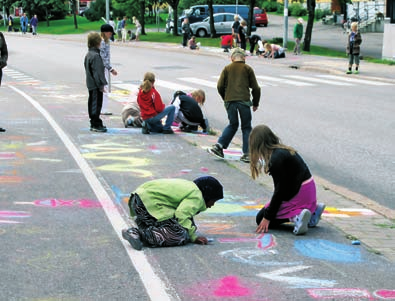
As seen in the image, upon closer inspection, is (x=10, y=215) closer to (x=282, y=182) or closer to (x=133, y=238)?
(x=133, y=238)

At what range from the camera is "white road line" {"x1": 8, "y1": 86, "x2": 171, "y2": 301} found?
5.19 metres

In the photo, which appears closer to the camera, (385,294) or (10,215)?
(385,294)

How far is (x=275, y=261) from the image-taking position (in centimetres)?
587

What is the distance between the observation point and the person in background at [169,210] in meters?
6.09

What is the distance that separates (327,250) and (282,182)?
0.80 meters

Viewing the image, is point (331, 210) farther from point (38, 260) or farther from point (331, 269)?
point (38, 260)

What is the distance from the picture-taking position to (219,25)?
5491cm

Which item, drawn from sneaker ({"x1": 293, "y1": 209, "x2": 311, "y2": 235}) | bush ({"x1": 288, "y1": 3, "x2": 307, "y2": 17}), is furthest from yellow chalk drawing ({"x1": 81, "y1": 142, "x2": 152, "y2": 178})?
bush ({"x1": 288, "y1": 3, "x2": 307, "y2": 17})

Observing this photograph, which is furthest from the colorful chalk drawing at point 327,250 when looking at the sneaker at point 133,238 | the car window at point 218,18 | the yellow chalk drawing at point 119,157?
the car window at point 218,18

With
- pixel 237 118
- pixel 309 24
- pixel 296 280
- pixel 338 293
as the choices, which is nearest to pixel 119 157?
pixel 237 118

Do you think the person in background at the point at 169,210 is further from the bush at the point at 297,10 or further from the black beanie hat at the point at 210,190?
the bush at the point at 297,10

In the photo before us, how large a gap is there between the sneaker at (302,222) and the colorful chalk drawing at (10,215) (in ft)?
8.50

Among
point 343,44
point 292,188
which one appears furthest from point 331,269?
point 343,44

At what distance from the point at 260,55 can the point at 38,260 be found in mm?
31030
